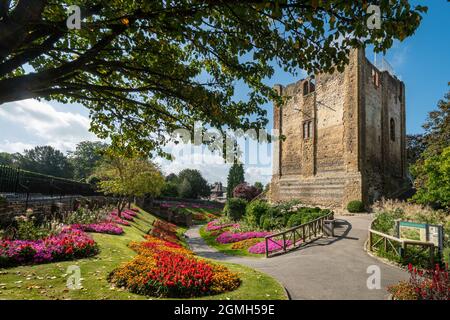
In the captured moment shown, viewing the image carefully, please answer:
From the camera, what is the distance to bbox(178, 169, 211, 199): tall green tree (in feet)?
195

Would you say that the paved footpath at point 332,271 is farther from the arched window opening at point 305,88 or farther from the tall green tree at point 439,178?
the arched window opening at point 305,88

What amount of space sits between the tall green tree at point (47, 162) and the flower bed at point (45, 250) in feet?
256

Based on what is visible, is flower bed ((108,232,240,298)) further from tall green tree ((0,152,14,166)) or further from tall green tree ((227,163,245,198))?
tall green tree ((0,152,14,166))

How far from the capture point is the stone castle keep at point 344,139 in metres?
26.0

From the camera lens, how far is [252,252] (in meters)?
15.3

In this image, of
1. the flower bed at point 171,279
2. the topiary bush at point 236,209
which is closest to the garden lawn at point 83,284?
the flower bed at point 171,279

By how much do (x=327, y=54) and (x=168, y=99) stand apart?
4.65 metres

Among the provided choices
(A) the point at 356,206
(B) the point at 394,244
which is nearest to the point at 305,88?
(A) the point at 356,206

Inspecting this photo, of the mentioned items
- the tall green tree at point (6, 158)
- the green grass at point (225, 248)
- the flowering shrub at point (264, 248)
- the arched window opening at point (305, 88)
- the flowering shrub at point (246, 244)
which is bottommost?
the green grass at point (225, 248)

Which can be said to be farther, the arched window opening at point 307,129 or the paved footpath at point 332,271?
the arched window opening at point 307,129

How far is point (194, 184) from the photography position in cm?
6316

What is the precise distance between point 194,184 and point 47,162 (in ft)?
158
